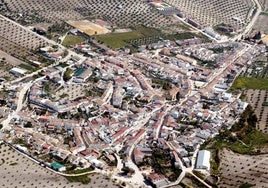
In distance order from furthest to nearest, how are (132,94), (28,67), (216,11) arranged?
(216,11) < (28,67) < (132,94)

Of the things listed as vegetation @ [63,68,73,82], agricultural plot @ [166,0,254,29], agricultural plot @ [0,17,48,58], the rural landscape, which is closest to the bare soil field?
the rural landscape

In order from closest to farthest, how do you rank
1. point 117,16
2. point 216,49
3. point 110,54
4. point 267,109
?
point 267,109 < point 110,54 < point 216,49 < point 117,16

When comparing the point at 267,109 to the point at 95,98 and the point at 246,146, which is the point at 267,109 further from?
the point at 95,98

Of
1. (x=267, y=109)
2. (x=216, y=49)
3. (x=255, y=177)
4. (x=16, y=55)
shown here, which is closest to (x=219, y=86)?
(x=267, y=109)

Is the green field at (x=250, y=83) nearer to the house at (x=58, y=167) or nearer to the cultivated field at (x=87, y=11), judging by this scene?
the cultivated field at (x=87, y=11)

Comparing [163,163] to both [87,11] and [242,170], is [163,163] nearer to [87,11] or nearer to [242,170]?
[242,170]

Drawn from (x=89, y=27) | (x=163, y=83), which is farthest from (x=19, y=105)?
(x=89, y=27)
